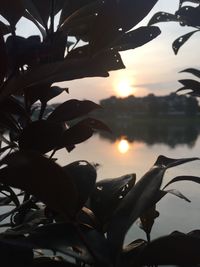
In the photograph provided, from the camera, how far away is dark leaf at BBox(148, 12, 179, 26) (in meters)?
0.81

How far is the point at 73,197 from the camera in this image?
351mm

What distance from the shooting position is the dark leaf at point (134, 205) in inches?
13.8

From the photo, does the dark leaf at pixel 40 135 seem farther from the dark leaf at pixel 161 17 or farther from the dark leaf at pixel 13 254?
the dark leaf at pixel 161 17

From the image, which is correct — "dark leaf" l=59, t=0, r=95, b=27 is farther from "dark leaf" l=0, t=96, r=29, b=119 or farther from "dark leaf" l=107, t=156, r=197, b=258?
"dark leaf" l=107, t=156, r=197, b=258

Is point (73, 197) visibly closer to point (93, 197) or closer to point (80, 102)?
point (93, 197)

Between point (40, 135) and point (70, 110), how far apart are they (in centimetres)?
10

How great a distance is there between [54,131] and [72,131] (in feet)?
0.13

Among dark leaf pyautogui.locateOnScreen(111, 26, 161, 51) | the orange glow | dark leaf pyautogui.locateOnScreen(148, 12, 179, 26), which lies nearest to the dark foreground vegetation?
dark leaf pyautogui.locateOnScreen(111, 26, 161, 51)

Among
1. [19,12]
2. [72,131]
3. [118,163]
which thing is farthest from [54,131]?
[118,163]

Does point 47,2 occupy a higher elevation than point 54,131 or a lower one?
higher

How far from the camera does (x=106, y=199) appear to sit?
47 centimetres

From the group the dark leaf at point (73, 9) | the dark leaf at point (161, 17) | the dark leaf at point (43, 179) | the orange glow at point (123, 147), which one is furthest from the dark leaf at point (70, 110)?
the orange glow at point (123, 147)

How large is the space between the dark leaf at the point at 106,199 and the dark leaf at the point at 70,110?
0.37ft

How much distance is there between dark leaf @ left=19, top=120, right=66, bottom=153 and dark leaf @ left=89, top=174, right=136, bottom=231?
0.28 ft
